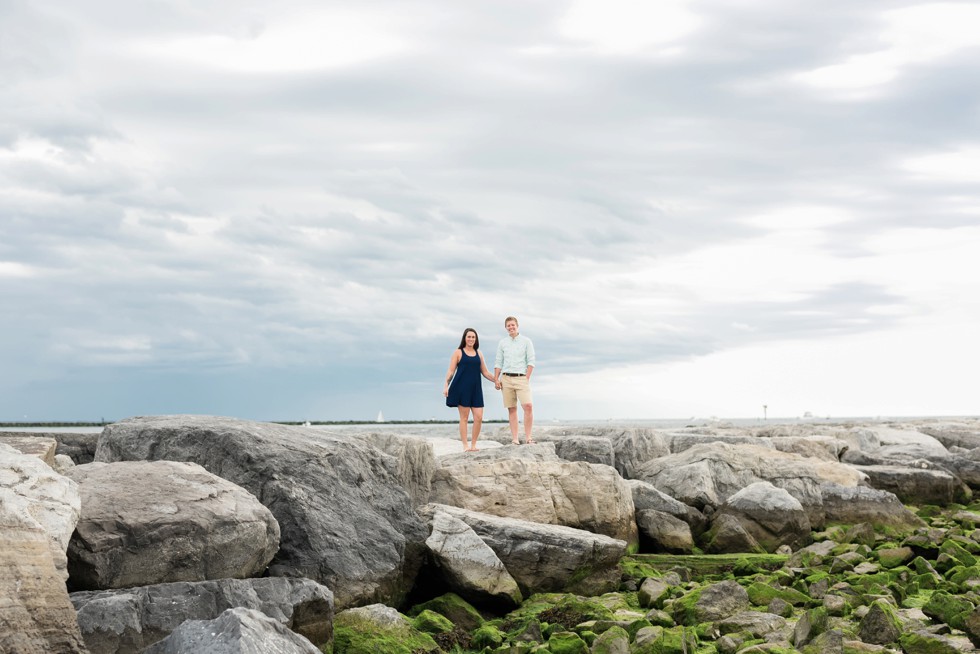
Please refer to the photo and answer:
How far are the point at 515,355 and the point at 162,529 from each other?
9775 millimetres

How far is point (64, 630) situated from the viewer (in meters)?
5.57

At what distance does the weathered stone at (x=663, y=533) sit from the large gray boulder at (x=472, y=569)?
3.48m

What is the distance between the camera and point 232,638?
5.07m

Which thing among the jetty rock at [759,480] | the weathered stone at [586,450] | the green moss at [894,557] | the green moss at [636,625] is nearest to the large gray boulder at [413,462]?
the green moss at [636,625]

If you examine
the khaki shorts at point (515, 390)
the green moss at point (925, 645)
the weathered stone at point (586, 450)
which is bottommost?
the green moss at point (925, 645)

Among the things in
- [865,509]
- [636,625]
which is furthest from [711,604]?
[865,509]

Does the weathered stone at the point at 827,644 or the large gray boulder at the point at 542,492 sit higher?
the large gray boulder at the point at 542,492

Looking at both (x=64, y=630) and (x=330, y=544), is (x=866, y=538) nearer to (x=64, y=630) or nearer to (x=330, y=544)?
(x=330, y=544)

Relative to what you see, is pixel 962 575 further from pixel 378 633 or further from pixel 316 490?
pixel 316 490

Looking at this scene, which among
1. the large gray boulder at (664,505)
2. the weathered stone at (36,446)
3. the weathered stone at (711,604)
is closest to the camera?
the weathered stone at (36,446)

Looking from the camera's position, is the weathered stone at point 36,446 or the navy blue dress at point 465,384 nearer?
the weathered stone at point 36,446

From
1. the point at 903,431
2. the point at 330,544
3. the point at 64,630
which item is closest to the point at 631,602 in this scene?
the point at 330,544

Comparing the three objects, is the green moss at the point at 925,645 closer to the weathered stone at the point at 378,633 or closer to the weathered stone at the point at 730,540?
the weathered stone at the point at 378,633

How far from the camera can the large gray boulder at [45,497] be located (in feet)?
19.5
